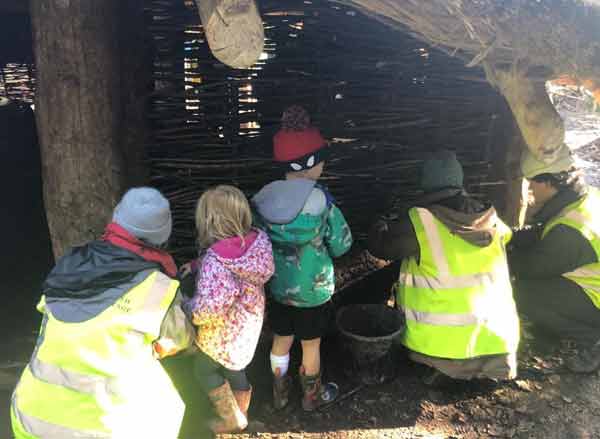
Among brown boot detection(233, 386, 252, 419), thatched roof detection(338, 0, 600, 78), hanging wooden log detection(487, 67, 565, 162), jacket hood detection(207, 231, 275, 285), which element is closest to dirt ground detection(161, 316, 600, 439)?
brown boot detection(233, 386, 252, 419)

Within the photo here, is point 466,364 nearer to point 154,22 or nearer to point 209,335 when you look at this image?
point 209,335

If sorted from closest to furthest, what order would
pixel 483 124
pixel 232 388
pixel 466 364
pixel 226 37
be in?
pixel 226 37 → pixel 232 388 → pixel 466 364 → pixel 483 124

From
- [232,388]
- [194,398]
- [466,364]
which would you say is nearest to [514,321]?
[466,364]

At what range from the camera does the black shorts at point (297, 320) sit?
2.95 metres

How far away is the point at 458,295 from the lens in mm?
2975

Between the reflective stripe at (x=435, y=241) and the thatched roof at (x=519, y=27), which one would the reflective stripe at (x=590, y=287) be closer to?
the reflective stripe at (x=435, y=241)

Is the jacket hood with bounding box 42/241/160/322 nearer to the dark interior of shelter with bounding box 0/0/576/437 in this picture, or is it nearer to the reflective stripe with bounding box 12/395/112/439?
the reflective stripe with bounding box 12/395/112/439

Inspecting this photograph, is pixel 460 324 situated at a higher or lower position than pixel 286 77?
lower

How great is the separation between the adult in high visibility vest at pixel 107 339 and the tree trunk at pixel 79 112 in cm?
70

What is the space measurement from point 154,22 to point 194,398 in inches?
92.7

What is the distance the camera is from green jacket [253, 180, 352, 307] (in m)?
2.77

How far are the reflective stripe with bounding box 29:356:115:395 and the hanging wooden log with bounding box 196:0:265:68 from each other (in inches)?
54.9

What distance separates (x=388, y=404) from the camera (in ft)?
10.6

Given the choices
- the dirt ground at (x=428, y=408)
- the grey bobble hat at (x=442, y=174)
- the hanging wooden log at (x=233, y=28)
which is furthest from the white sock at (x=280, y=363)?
the hanging wooden log at (x=233, y=28)
